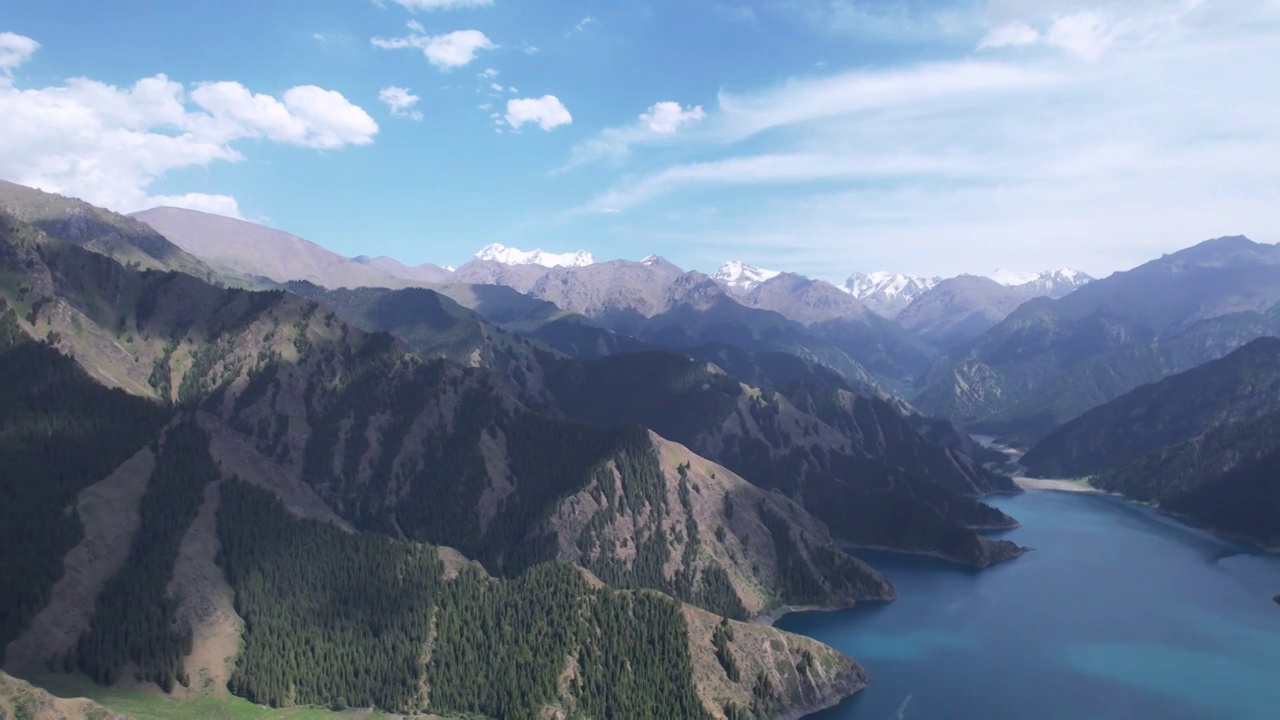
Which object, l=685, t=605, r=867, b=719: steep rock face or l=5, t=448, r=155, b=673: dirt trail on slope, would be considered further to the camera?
l=685, t=605, r=867, b=719: steep rock face

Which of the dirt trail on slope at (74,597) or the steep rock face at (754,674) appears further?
the steep rock face at (754,674)

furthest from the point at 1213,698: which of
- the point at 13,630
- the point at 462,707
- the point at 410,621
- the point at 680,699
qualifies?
the point at 13,630

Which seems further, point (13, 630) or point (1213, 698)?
point (1213, 698)

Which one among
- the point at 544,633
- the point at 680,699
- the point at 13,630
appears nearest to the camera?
the point at 13,630

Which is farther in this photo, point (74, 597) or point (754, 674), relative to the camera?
point (754, 674)

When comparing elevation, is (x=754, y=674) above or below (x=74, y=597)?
below

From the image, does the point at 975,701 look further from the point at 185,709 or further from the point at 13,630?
the point at 13,630

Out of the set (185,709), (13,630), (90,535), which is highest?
(90,535)

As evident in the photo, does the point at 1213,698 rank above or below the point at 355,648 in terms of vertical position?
above

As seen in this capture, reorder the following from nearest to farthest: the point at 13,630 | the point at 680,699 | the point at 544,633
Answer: the point at 13,630, the point at 680,699, the point at 544,633
